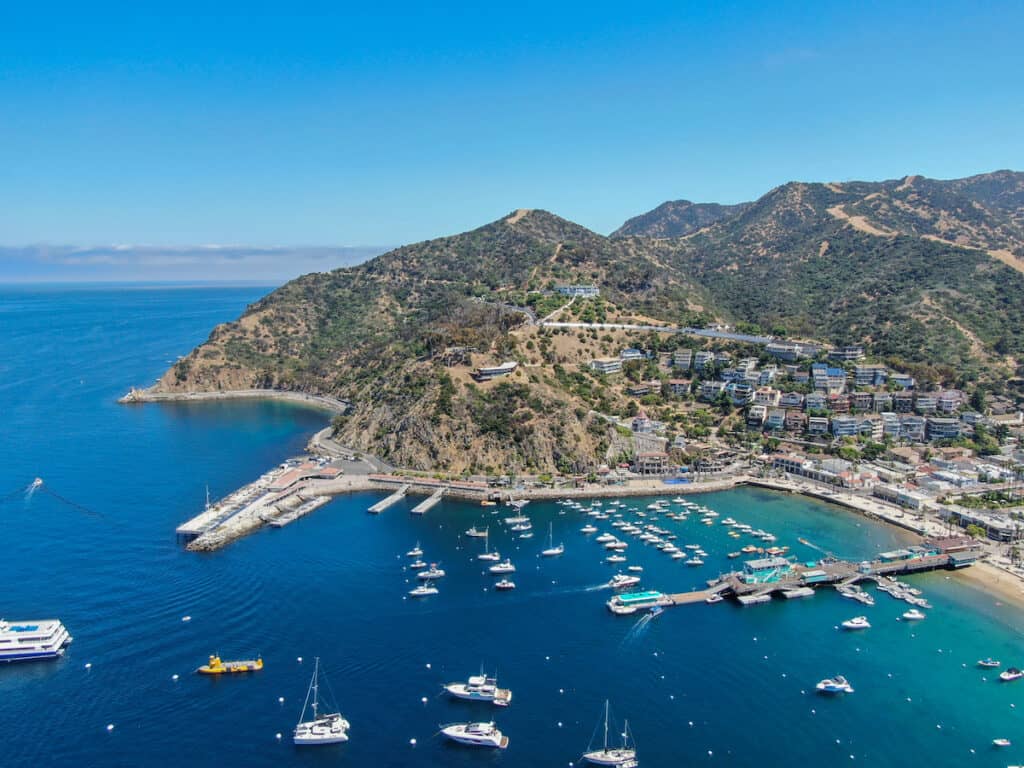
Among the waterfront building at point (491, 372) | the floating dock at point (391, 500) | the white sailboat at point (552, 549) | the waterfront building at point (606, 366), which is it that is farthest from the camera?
the waterfront building at point (606, 366)

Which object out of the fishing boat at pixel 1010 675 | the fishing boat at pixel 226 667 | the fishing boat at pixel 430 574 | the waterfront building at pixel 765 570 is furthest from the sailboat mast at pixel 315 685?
the fishing boat at pixel 1010 675

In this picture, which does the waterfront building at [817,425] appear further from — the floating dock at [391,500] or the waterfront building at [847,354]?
the floating dock at [391,500]

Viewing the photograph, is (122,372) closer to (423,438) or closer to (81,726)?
(423,438)

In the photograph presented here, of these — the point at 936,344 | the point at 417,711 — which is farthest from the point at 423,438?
the point at 936,344

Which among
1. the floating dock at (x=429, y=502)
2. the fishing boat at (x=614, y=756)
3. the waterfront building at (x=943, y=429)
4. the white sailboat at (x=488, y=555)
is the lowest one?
the fishing boat at (x=614, y=756)

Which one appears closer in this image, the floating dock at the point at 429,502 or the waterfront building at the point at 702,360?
the floating dock at the point at 429,502
